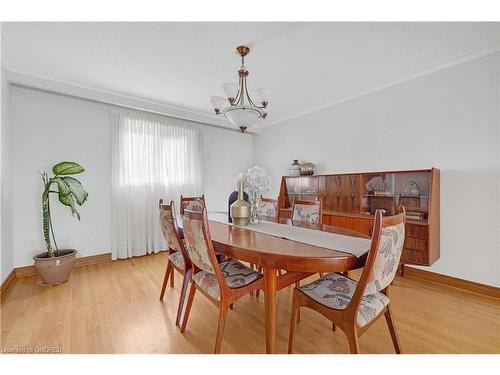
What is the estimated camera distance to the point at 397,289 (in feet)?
7.91

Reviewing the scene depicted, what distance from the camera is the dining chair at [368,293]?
1.08m

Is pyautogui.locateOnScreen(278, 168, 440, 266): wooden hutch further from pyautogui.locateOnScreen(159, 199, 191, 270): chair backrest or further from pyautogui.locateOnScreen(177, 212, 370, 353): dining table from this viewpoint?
pyautogui.locateOnScreen(159, 199, 191, 270): chair backrest

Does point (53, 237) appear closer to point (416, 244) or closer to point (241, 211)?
point (241, 211)

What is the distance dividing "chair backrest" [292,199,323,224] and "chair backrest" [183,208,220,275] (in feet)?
Result: 4.48

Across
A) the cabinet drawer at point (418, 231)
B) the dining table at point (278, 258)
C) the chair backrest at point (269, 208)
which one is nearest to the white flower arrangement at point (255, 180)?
the dining table at point (278, 258)

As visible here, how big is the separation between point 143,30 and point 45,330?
2.55 metres

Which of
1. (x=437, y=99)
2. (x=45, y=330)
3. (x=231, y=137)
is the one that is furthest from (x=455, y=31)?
(x=45, y=330)

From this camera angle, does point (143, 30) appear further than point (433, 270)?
No

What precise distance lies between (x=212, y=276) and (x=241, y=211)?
0.64 meters

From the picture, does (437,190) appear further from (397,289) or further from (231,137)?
(231,137)

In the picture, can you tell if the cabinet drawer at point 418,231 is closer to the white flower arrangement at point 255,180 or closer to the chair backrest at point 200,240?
the white flower arrangement at point 255,180

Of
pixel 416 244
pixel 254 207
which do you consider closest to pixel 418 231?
pixel 416 244

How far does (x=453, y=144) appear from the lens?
8.00ft

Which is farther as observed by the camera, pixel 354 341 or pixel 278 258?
pixel 278 258
